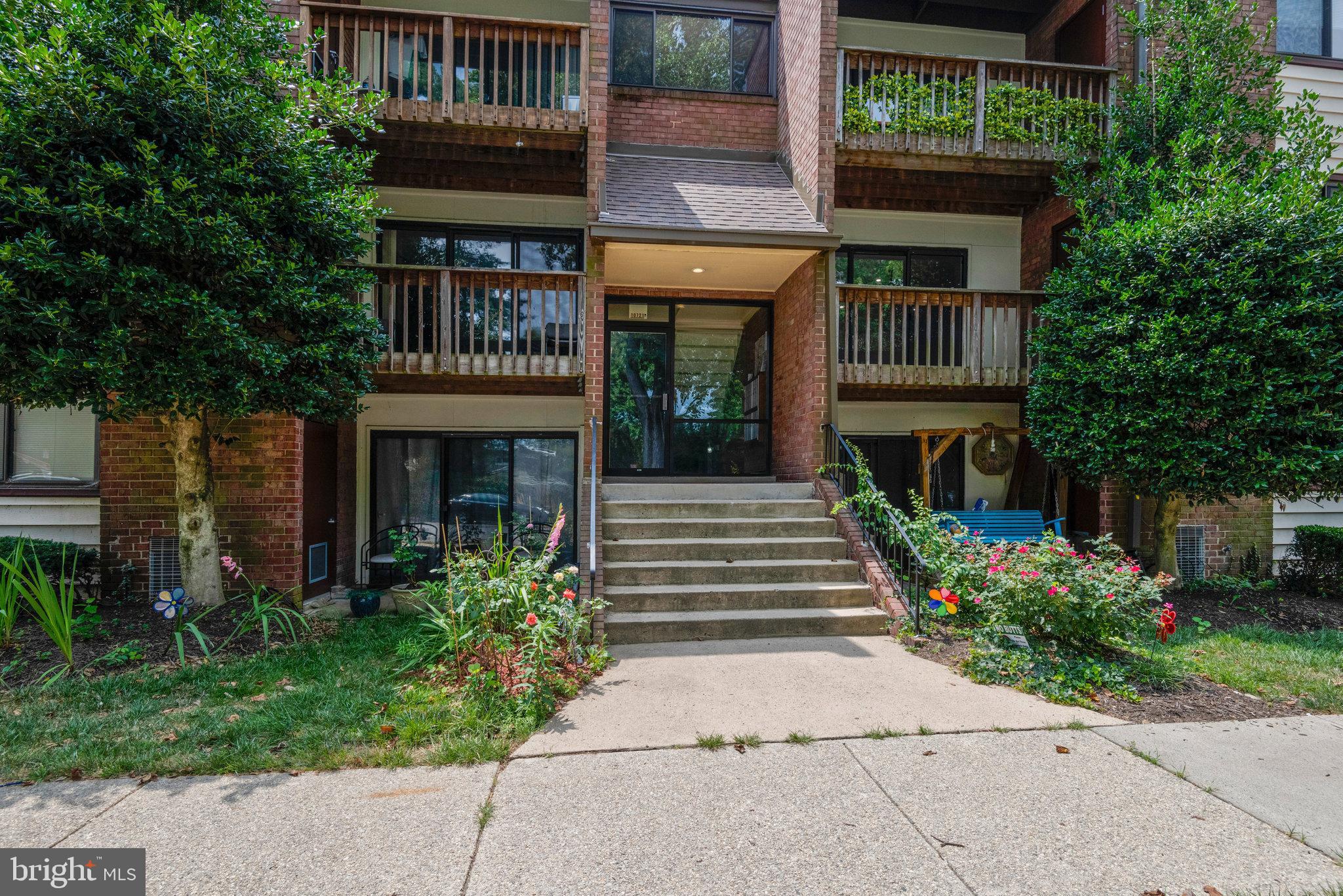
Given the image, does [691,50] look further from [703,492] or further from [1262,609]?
[1262,609]

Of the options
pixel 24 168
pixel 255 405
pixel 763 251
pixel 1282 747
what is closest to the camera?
pixel 1282 747

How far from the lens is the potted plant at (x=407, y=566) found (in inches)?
242

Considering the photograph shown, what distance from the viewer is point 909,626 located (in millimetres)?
5086

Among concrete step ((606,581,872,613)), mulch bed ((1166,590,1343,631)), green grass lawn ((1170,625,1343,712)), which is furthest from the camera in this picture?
mulch bed ((1166,590,1343,631))

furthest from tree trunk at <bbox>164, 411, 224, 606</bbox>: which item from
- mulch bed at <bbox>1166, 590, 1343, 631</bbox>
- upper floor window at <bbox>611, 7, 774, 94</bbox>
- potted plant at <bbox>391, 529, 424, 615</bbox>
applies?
mulch bed at <bbox>1166, 590, 1343, 631</bbox>

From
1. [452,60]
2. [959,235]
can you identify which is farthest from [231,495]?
[959,235]

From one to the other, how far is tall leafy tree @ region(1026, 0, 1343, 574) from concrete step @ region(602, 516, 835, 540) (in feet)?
9.12

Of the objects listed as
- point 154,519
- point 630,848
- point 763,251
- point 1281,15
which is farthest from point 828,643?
point 1281,15

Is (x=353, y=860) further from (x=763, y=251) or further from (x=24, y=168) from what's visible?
(x=763, y=251)

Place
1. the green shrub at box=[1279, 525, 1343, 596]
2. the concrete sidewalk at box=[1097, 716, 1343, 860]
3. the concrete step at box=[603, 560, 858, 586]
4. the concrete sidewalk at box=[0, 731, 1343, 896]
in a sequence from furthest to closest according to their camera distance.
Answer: the green shrub at box=[1279, 525, 1343, 596] < the concrete step at box=[603, 560, 858, 586] < the concrete sidewalk at box=[1097, 716, 1343, 860] < the concrete sidewalk at box=[0, 731, 1343, 896]

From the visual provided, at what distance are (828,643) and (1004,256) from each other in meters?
6.59

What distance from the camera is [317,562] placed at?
6.71 meters

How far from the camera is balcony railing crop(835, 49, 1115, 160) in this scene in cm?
725

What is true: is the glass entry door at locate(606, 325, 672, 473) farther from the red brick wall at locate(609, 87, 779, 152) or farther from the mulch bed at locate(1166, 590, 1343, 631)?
the mulch bed at locate(1166, 590, 1343, 631)
